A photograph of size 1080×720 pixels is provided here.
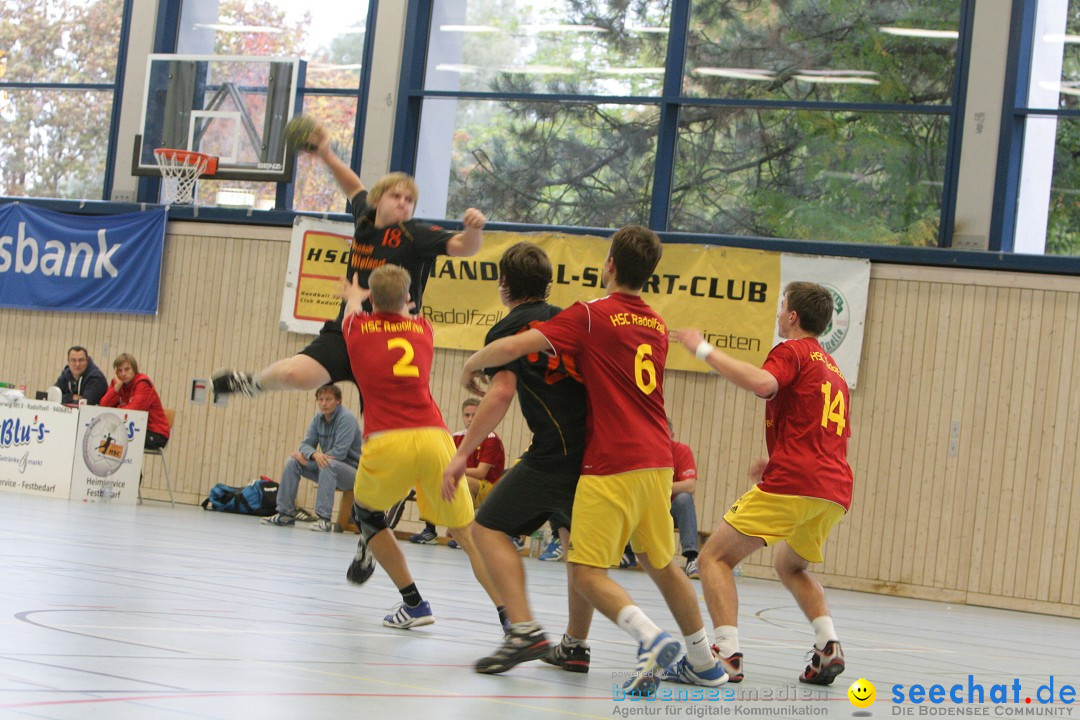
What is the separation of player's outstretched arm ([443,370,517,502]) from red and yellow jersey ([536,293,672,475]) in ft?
0.98

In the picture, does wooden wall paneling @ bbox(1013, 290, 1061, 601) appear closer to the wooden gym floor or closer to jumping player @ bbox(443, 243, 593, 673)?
the wooden gym floor

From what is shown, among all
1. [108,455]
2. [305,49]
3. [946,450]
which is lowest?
[108,455]

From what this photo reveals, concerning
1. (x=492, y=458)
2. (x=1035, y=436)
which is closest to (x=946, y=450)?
(x=1035, y=436)

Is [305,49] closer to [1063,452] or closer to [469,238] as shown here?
[1063,452]

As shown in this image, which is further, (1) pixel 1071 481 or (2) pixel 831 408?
(1) pixel 1071 481

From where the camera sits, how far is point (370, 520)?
5730 millimetres

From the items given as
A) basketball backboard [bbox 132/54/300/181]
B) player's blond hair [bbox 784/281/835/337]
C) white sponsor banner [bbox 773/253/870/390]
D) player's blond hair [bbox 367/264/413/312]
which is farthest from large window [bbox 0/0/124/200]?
player's blond hair [bbox 784/281/835/337]

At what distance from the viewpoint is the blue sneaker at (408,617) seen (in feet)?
18.5

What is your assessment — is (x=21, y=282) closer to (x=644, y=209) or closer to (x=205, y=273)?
(x=205, y=273)

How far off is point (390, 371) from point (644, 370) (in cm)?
144

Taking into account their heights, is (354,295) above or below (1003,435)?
above

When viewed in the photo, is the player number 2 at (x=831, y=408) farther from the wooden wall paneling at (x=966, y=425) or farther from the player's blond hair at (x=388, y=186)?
the wooden wall paneling at (x=966, y=425)

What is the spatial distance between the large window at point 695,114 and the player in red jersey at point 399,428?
865 cm

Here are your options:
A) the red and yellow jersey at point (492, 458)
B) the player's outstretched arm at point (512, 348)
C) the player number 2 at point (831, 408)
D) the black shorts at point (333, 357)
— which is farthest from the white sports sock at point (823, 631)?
the red and yellow jersey at point (492, 458)
